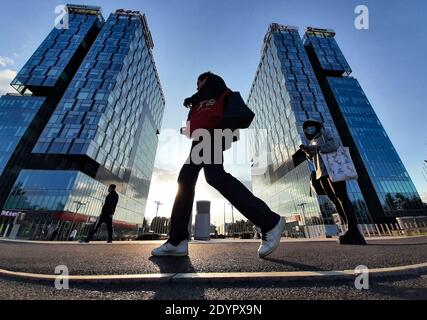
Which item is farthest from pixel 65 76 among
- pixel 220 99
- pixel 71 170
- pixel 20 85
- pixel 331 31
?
pixel 331 31

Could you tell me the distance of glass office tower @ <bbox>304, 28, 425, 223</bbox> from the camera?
37.4 m

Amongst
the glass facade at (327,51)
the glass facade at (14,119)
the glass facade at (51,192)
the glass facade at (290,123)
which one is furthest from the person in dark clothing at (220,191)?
the glass facade at (327,51)

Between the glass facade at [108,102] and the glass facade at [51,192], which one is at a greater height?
the glass facade at [108,102]

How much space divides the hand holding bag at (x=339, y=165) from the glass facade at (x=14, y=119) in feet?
148

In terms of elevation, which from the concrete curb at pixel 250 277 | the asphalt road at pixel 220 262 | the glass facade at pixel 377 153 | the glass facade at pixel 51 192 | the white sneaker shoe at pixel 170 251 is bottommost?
the concrete curb at pixel 250 277

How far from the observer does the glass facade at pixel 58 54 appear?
39688 mm

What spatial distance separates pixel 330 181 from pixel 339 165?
1.16 ft

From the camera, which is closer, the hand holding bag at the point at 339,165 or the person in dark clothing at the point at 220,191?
the person in dark clothing at the point at 220,191

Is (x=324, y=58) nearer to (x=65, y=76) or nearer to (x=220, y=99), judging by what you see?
(x=65, y=76)

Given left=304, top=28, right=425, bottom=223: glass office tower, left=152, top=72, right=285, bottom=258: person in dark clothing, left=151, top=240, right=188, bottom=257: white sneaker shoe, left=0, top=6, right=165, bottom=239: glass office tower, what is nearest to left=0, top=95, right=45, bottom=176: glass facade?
left=0, top=6, right=165, bottom=239: glass office tower

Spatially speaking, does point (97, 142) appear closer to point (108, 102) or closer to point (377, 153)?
point (108, 102)

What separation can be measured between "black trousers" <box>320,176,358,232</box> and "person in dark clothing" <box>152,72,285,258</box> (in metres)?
2.35

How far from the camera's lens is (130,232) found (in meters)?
47.7

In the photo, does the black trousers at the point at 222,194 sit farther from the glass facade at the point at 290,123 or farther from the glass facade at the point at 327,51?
the glass facade at the point at 327,51
